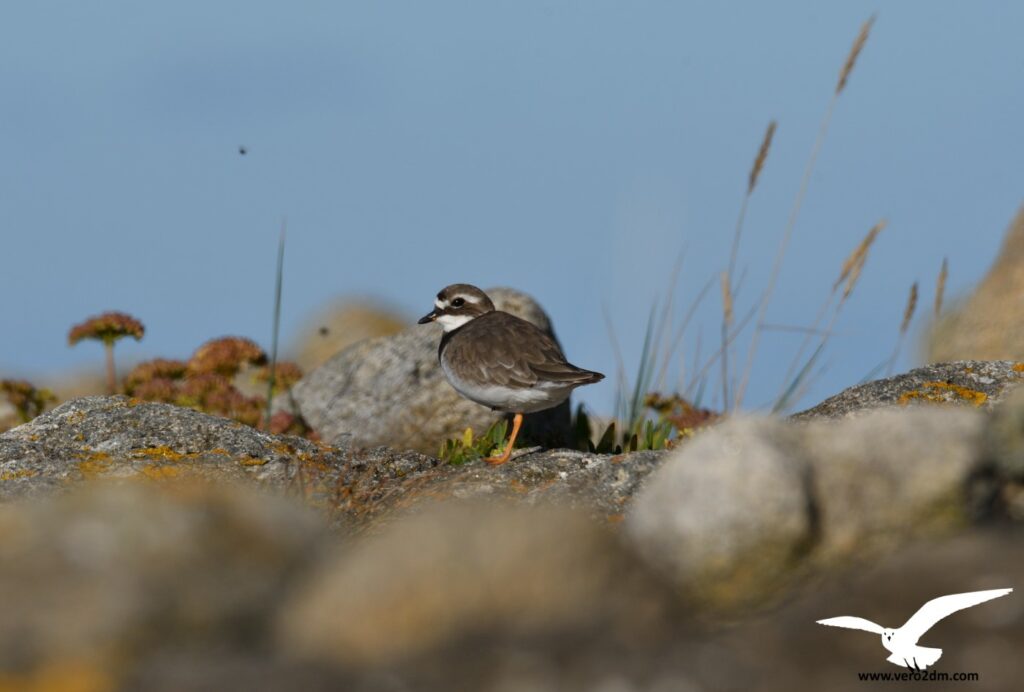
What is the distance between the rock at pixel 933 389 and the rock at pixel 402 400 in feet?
11.2

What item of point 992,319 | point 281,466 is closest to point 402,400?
point 281,466

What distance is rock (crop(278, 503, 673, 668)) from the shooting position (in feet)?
14.0

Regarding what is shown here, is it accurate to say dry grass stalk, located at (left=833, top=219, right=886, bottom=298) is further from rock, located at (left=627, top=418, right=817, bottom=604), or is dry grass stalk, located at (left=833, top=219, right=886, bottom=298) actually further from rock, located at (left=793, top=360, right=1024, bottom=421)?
rock, located at (left=627, top=418, right=817, bottom=604)

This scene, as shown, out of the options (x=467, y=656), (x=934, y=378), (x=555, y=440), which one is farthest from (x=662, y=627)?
(x=555, y=440)

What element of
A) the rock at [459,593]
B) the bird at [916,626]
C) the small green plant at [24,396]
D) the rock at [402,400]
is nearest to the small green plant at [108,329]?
the small green plant at [24,396]

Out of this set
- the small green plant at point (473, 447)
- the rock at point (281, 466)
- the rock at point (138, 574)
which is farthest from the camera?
the small green plant at point (473, 447)

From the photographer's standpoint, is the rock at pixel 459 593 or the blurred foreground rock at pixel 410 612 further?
the rock at pixel 459 593

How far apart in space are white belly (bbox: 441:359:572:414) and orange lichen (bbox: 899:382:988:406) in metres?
2.78

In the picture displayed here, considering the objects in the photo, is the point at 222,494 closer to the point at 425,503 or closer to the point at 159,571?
the point at 159,571

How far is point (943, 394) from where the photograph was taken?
9742mm

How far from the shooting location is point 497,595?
432cm

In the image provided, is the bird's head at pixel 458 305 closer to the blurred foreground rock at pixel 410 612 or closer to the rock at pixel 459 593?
the blurred foreground rock at pixel 410 612

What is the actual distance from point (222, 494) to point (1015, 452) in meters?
3.64

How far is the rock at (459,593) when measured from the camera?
4266 mm
